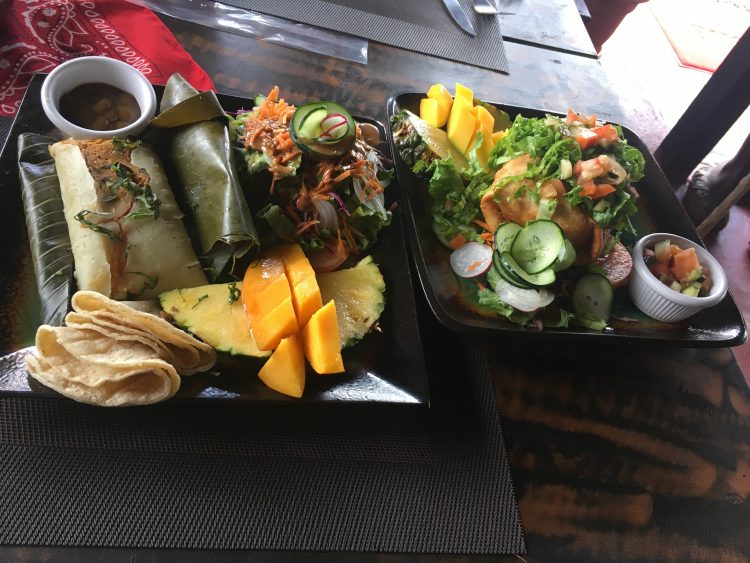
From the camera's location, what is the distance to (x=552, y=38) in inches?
132

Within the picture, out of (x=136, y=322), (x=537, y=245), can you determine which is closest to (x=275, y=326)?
(x=136, y=322)

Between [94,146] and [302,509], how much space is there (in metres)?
1.25

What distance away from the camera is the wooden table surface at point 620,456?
56.9 inches

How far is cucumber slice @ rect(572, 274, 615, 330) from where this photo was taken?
1759mm

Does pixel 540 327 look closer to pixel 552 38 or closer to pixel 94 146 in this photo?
pixel 94 146

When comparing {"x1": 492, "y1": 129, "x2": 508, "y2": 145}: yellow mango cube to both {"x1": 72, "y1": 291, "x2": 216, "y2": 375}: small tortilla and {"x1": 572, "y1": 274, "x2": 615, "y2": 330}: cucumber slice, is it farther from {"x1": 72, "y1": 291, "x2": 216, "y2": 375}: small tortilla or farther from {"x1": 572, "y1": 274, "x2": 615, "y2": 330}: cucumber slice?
{"x1": 72, "y1": 291, "x2": 216, "y2": 375}: small tortilla

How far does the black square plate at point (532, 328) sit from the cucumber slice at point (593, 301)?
0.04 meters

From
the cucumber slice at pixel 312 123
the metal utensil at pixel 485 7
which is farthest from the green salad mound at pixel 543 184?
the metal utensil at pixel 485 7

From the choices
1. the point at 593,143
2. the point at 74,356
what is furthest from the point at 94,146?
the point at 593,143

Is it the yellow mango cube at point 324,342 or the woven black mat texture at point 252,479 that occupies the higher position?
the yellow mango cube at point 324,342

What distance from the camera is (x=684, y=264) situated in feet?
6.18

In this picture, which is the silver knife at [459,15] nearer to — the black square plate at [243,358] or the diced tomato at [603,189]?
the diced tomato at [603,189]

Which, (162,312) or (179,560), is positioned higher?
(162,312)

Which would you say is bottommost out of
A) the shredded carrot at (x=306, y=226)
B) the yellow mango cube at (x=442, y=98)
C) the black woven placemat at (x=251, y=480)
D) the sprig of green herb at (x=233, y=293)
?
the black woven placemat at (x=251, y=480)
